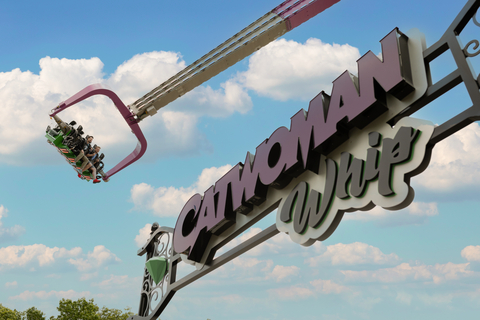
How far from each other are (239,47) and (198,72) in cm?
153

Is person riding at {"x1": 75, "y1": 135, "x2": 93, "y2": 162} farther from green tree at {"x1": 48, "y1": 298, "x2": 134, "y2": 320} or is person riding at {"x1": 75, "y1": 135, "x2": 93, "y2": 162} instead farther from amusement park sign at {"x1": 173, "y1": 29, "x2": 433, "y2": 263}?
green tree at {"x1": 48, "y1": 298, "x2": 134, "y2": 320}

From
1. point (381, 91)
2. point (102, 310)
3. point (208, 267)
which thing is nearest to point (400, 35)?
point (381, 91)

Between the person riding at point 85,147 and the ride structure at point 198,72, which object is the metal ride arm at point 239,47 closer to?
the ride structure at point 198,72

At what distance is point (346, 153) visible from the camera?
8336mm

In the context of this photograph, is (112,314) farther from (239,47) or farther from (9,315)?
(239,47)

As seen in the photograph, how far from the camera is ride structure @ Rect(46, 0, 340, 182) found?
10.6 m

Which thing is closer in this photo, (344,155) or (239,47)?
(344,155)

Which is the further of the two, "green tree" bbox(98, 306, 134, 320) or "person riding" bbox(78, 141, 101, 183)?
"green tree" bbox(98, 306, 134, 320)

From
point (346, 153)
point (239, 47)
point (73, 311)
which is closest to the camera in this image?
point (346, 153)

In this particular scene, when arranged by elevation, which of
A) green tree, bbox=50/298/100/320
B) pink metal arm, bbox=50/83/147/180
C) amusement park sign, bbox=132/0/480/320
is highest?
pink metal arm, bbox=50/83/147/180

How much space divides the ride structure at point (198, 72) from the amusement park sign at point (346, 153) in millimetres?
2489

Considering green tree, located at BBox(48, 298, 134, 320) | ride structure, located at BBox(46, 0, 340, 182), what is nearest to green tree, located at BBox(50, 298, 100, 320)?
green tree, located at BBox(48, 298, 134, 320)

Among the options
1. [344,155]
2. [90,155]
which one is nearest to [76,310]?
[90,155]

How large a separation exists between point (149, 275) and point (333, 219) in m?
7.36
